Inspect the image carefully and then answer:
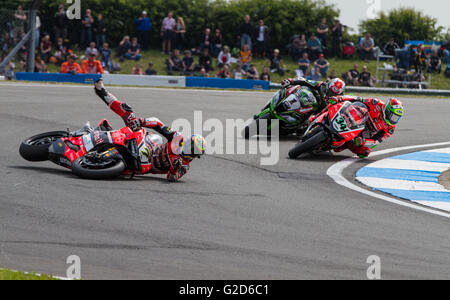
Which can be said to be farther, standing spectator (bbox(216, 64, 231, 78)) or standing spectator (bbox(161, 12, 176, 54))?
standing spectator (bbox(161, 12, 176, 54))

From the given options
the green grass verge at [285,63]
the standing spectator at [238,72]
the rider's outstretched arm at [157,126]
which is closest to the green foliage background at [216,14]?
the green grass verge at [285,63]

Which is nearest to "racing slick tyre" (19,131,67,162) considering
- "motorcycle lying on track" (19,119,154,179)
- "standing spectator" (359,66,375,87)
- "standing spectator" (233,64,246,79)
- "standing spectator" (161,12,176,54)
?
"motorcycle lying on track" (19,119,154,179)

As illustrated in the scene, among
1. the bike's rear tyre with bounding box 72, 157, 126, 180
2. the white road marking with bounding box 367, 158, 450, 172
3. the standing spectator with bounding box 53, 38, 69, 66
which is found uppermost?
the standing spectator with bounding box 53, 38, 69, 66

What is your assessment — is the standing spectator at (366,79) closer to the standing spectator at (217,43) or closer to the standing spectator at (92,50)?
the standing spectator at (217,43)

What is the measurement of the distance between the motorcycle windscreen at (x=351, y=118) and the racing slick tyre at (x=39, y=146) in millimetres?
4435

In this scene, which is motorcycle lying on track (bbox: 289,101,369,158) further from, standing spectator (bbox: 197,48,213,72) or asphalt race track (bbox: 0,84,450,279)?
standing spectator (bbox: 197,48,213,72)

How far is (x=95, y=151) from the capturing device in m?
8.40

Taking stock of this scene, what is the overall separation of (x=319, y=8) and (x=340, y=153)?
804 inches

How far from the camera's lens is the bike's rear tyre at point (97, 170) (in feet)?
26.8

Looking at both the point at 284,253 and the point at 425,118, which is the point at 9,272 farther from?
the point at 425,118

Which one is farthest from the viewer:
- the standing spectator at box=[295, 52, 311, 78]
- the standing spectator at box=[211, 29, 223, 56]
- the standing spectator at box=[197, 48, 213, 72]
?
the standing spectator at box=[211, 29, 223, 56]

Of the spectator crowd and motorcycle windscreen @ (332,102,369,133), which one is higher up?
the spectator crowd

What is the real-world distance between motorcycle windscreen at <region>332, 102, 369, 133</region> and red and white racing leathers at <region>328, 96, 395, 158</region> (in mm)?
112

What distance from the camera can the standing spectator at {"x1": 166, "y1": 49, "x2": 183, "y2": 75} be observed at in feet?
85.4
